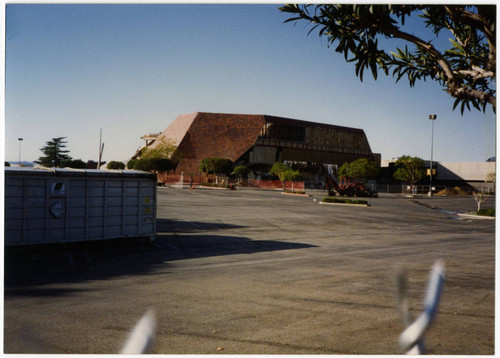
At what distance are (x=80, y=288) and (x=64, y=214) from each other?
15.7 ft

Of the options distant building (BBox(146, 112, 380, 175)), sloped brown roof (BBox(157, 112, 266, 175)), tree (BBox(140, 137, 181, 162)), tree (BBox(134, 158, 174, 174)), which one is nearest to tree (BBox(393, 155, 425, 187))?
distant building (BBox(146, 112, 380, 175))

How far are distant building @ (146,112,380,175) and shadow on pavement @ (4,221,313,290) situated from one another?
7277 centimetres

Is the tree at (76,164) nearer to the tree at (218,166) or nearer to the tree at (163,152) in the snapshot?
the tree at (218,166)

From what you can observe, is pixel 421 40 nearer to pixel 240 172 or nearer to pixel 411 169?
pixel 240 172

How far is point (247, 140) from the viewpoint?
90.0 meters

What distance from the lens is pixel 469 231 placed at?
64.0 ft

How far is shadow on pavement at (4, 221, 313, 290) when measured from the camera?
9.12m

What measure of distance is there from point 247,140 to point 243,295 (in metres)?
82.8

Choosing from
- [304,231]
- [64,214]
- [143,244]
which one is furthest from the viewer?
[304,231]

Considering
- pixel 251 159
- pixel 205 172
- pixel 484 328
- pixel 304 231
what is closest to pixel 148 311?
pixel 484 328

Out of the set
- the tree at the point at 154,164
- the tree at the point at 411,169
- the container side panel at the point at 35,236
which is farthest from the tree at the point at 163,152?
the container side panel at the point at 35,236

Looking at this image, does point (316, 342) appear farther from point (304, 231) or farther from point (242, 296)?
point (304, 231)

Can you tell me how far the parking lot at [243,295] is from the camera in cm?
551

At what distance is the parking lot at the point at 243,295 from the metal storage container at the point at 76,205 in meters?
0.52
